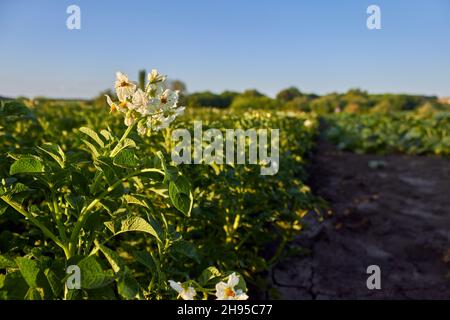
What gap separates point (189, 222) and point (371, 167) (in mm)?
7457

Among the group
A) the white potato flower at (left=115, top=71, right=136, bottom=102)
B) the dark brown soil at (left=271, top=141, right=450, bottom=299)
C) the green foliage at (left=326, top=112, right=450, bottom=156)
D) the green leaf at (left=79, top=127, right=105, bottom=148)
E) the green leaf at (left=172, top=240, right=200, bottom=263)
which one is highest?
the white potato flower at (left=115, top=71, right=136, bottom=102)

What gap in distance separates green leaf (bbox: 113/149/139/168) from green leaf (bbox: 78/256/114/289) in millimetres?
267

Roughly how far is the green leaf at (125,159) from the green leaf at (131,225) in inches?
5.9

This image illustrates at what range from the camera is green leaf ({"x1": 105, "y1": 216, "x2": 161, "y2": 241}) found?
115 centimetres

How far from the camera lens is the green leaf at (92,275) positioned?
3.37 feet

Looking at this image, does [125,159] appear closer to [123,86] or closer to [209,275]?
[123,86]

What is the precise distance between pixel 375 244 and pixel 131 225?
142 inches

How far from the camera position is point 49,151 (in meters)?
1.33

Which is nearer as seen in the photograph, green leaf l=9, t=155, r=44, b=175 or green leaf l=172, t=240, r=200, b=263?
green leaf l=9, t=155, r=44, b=175

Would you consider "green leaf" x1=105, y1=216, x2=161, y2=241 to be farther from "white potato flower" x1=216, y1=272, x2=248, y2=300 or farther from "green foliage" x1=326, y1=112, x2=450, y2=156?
"green foliage" x1=326, y1=112, x2=450, y2=156

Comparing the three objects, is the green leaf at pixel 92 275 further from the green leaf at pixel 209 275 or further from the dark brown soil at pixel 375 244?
the dark brown soil at pixel 375 244
